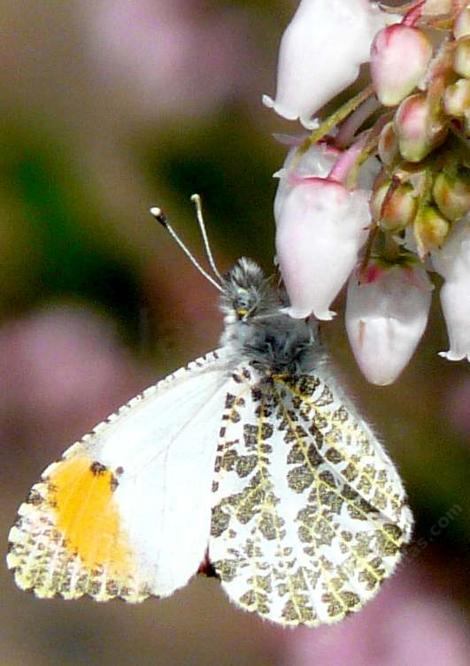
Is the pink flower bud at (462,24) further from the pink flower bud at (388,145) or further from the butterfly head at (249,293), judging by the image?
the butterfly head at (249,293)

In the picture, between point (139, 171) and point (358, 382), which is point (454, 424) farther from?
point (139, 171)

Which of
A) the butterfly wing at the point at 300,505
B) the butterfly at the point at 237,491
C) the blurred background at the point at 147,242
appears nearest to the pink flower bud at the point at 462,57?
the butterfly at the point at 237,491

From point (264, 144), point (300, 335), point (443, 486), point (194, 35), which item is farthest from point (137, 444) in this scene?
point (194, 35)

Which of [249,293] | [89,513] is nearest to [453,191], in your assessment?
[249,293]

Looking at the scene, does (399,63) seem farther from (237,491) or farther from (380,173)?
(237,491)

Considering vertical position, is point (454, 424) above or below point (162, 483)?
below

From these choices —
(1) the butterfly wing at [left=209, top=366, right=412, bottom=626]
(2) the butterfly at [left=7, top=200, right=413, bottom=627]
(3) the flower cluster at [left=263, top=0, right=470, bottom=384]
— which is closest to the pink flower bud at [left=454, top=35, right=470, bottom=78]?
(3) the flower cluster at [left=263, top=0, right=470, bottom=384]
